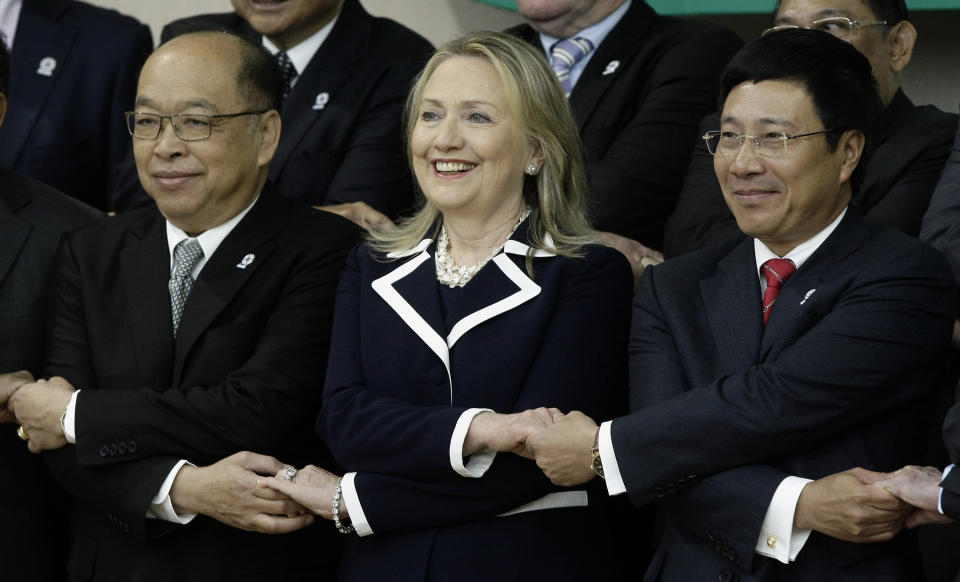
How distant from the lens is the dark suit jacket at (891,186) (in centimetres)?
316

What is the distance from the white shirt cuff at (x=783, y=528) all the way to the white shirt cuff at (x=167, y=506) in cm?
125

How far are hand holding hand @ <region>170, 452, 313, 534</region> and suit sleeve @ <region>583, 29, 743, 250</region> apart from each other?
114cm

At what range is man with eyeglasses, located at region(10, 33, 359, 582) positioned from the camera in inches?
119

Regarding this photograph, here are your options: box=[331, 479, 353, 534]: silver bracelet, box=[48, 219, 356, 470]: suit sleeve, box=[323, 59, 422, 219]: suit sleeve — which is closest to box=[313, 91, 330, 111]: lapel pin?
box=[323, 59, 422, 219]: suit sleeve

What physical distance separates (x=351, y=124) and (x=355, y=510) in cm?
151

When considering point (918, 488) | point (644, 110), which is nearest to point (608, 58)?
point (644, 110)

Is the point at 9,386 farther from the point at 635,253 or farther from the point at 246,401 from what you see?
the point at 635,253

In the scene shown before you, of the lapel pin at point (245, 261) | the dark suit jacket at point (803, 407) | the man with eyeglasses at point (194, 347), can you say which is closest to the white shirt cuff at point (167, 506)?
the man with eyeglasses at point (194, 347)

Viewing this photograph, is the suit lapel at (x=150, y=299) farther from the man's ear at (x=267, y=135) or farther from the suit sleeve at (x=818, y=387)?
the suit sleeve at (x=818, y=387)

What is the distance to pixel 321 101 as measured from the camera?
4039 millimetres

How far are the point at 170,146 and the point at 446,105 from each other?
681mm

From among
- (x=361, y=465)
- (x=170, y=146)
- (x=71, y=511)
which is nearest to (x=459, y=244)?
(x=361, y=465)

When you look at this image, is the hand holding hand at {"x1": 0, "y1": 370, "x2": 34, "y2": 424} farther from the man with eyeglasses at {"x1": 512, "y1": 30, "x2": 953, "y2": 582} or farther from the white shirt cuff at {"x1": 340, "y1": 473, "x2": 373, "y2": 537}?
the man with eyeglasses at {"x1": 512, "y1": 30, "x2": 953, "y2": 582}

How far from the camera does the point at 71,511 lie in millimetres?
3512
